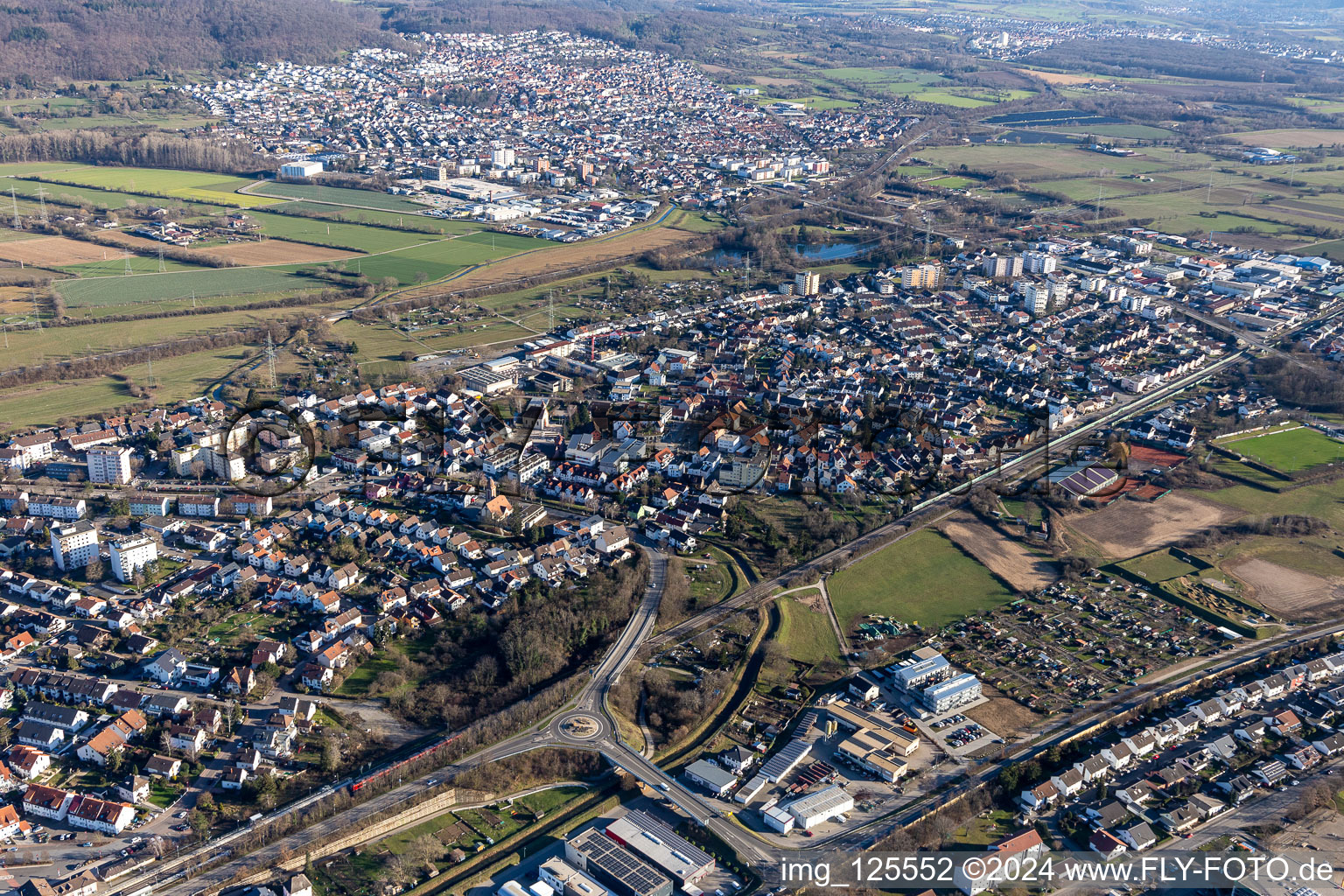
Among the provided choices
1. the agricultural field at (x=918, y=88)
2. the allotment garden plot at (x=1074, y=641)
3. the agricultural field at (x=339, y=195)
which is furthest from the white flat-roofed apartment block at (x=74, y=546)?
the agricultural field at (x=918, y=88)

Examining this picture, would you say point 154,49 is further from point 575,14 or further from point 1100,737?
point 1100,737

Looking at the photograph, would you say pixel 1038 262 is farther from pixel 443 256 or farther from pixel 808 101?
pixel 808 101

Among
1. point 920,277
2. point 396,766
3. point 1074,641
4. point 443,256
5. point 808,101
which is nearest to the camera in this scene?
point 396,766

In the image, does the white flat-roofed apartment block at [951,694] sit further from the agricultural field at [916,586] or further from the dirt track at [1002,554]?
the dirt track at [1002,554]

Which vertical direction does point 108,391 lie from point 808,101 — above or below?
below

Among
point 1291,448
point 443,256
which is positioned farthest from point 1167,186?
point 443,256

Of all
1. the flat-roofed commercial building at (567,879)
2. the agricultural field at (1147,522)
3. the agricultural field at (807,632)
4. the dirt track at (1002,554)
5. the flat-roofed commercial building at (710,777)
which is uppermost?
the agricultural field at (1147,522)
